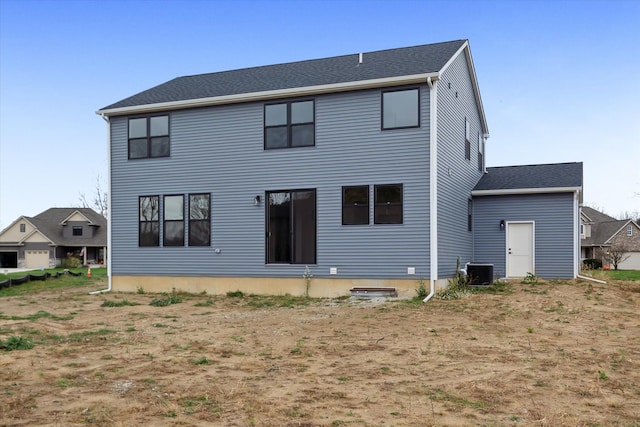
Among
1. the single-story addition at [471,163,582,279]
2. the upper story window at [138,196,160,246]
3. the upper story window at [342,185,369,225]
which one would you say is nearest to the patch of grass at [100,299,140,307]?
the upper story window at [138,196,160,246]

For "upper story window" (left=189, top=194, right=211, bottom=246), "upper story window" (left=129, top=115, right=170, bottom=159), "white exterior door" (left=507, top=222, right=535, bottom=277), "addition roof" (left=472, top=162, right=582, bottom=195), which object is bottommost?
"white exterior door" (left=507, top=222, right=535, bottom=277)

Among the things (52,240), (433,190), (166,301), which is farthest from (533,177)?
(52,240)

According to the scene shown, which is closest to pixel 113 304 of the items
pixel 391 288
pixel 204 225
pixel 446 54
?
pixel 204 225

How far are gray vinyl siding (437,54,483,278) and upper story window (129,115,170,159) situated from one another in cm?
859

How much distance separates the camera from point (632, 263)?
173 ft

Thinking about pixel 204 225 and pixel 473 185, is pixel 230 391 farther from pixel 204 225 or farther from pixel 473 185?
pixel 473 185

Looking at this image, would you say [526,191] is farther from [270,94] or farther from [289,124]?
[270,94]

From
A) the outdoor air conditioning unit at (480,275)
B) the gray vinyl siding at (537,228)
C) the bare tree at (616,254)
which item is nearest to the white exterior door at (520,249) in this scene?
the gray vinyl siding at (537,228)

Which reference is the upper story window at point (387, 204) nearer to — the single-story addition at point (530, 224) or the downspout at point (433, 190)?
the downspout at point (433, 190)

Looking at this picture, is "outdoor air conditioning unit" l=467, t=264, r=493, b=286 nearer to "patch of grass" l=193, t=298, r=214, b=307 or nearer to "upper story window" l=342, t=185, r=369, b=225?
"upper story window" l=342, t=185, r=369, b=225

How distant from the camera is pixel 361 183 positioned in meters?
15.2

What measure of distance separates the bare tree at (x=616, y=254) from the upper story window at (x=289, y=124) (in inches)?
1618

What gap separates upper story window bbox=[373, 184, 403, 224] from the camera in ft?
48.7

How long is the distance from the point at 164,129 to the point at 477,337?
487 inches
